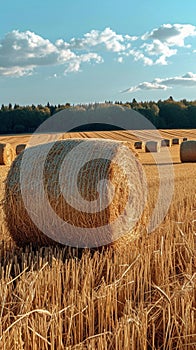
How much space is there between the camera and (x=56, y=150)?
5.45 metres

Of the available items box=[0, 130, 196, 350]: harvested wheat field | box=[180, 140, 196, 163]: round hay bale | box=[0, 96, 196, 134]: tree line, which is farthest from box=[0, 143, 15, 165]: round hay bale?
box=[0, 96, 196, 134]: tree line

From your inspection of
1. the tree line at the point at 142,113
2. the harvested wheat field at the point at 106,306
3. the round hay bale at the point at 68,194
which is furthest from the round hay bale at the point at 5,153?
the tree line at the point at 142,113

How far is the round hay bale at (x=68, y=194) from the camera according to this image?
5086 mm

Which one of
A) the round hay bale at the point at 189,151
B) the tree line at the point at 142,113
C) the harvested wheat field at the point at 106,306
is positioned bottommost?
the harvested wheat field at the point at 106,306

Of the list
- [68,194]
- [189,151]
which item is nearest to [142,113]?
[189,151]

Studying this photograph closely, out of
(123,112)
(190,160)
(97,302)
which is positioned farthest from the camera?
(123,112)

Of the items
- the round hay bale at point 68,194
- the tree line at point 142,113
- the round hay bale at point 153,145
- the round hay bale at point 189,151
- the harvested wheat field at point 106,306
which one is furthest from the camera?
the tree line at point 142,113

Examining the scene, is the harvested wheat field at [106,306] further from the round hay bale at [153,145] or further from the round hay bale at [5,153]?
the round hay bale at [153,145]

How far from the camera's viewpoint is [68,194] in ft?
16.7

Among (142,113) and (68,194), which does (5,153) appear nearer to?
(68,194)

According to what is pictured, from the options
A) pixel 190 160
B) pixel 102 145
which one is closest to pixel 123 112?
pixel 190 160

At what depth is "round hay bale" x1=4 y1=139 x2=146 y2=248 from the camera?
509cm

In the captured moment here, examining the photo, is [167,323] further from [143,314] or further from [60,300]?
[60,300]

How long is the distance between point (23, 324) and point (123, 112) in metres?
54.4
